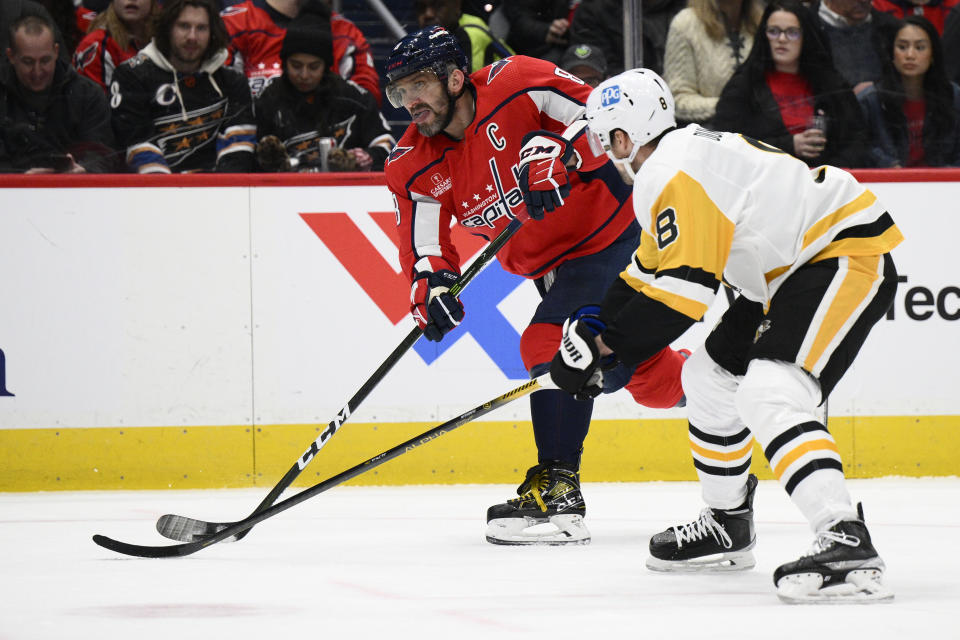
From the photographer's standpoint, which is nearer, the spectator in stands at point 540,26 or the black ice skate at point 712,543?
the black ice skate at point 712,543

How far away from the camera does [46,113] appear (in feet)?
15.6

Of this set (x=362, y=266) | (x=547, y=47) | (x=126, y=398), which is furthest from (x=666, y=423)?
(x=126, y=398)

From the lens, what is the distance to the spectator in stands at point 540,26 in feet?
17.4

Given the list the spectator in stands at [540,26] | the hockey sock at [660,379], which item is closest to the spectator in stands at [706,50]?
the spectator in stands at [540,26]

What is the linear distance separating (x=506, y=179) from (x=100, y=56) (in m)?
2.11

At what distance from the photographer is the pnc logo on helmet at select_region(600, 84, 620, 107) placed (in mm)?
2730

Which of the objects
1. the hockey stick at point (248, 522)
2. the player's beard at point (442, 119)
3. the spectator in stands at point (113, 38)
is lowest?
the hockey stick at point (248, 522)

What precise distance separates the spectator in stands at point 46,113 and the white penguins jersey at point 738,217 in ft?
9.09

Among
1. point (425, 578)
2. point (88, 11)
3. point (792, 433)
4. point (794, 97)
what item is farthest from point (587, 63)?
point (792, 433)

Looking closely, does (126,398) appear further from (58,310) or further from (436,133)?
(436,133)

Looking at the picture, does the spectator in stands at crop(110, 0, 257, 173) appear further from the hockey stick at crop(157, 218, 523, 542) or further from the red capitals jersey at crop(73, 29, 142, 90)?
the hockey stick at crop(157, 218, 523, 542)

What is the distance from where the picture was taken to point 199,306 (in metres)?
4.70

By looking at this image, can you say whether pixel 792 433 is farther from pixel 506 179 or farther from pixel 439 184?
pixel 439 184

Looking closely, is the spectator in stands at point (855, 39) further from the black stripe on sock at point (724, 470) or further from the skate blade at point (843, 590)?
the skate blade at point (843, 590)
